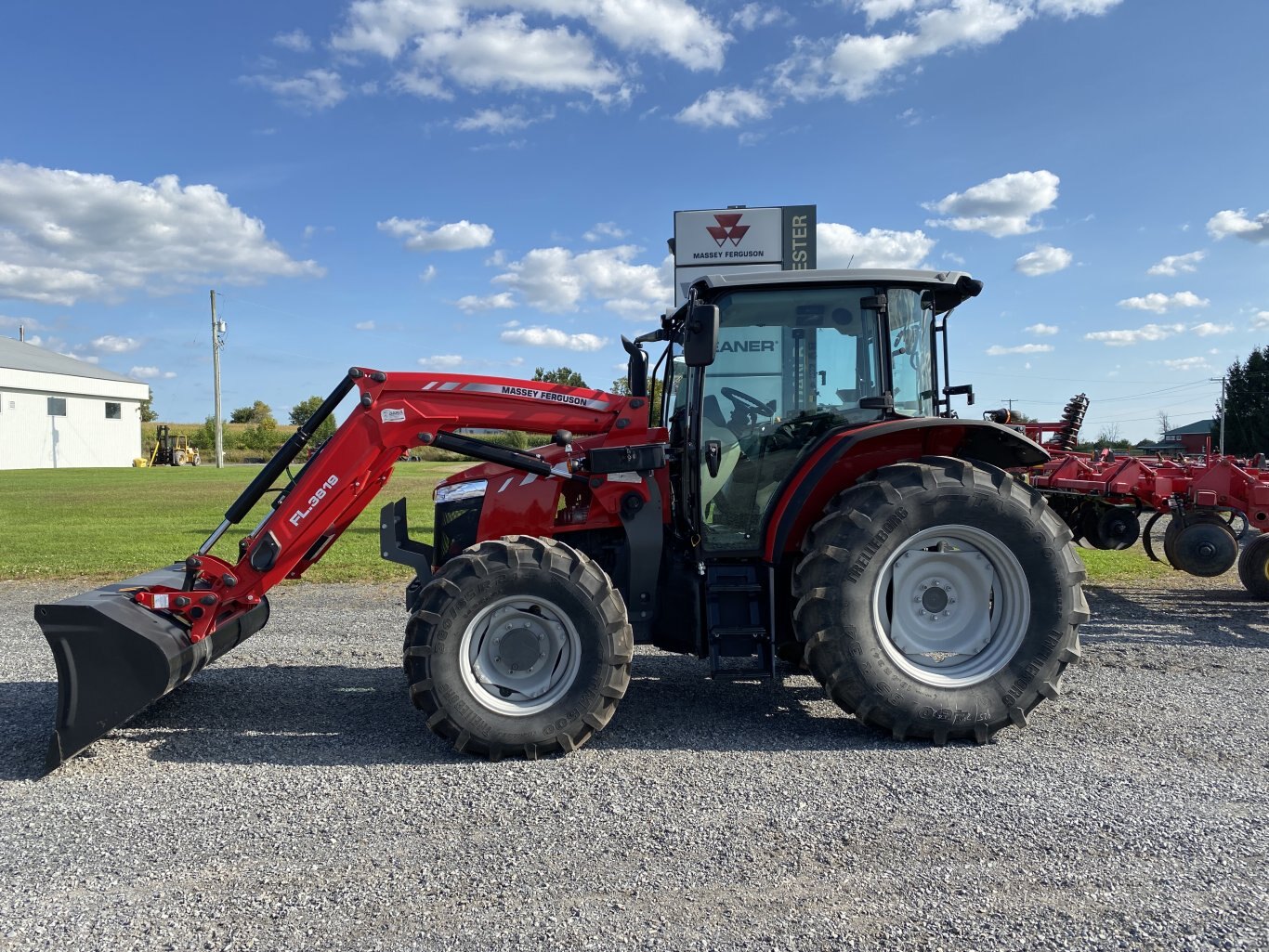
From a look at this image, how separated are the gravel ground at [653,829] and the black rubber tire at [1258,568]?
11.8 ft

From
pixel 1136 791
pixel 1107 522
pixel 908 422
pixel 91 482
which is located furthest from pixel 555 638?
pixel 91 482

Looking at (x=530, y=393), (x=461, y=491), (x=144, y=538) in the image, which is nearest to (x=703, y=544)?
(x=530, y=393)

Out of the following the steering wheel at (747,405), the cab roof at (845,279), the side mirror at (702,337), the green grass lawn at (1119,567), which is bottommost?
the green grass lawn at (1119,567)

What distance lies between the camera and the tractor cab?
15.1 ft

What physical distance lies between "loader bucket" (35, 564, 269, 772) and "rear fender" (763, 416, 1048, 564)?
10.1ft

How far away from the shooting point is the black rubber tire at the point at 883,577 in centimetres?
425

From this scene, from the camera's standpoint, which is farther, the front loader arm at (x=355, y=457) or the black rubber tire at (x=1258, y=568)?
the black rubber tire at (x=1258, y=568)

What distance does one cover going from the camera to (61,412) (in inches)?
2030

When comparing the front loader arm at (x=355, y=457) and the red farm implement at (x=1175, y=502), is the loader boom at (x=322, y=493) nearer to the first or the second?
the front loader arm at (x=355, y=457)

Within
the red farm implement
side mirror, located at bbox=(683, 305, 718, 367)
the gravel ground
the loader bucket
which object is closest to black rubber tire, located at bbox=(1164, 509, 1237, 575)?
the red farm implement

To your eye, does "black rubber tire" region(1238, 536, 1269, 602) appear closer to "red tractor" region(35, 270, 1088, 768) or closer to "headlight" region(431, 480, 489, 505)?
"red tractor" region(35, 270, 1088, 768)

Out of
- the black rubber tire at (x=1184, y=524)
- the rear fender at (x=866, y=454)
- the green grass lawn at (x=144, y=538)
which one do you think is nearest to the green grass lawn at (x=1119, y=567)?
the green grass lawn at (x=144, y=538)

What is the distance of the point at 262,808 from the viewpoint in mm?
3605

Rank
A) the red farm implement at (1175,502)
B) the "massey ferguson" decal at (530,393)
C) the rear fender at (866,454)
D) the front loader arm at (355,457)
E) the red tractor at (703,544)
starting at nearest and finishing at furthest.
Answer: the red tractor at (703,544), the rear fender at (866,454), the front loader arm at (355,457), the "massey ferguson" decal at (530,393), the red farm implement at (1175,502)
